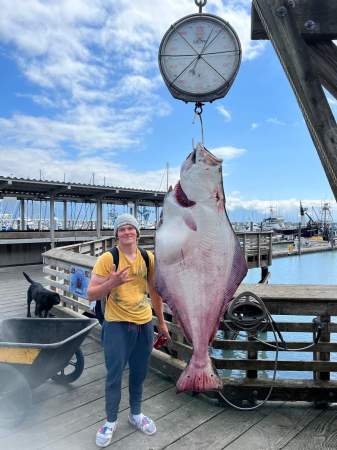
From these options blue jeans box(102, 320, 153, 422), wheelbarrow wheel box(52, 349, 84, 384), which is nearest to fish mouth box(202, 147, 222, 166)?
blue jeans box(102, 320, 153, 422)

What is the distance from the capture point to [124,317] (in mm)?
2447

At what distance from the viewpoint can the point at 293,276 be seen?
29172 mm

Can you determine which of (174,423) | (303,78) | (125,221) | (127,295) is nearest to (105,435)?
(174,423)

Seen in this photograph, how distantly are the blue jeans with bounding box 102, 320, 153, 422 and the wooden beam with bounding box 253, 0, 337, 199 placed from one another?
4.93 feet

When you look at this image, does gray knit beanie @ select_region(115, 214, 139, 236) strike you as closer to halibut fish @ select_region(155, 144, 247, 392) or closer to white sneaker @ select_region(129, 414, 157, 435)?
halibut fish @ select_region(155, 144, 247, 392)

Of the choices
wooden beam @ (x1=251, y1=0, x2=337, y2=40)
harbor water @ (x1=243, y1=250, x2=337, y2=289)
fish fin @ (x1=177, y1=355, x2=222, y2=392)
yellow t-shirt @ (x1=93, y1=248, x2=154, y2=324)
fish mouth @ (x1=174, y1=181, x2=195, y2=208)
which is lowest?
harbor water @ (x1=243, y1=250, x2=337, y2=289)

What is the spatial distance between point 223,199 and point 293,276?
1156 inches

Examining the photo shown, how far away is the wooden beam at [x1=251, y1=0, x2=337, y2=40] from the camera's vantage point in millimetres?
1926

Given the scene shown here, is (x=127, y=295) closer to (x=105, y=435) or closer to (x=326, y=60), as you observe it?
(x=105, y=435)

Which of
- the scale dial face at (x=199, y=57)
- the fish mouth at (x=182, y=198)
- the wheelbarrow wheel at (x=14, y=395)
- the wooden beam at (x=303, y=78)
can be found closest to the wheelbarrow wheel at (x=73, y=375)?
the wheelbarrow wheel at (x=14, y=395)

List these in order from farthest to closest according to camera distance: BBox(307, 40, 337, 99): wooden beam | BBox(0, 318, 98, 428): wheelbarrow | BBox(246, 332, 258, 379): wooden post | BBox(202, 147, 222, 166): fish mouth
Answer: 1. BBox(246, 332, 258, 379): wooden post
2. BBox(0, 318, 98, 428): wheelbarrow
3. BBox(307, 40, 337, 99): wooden beam
4. BBox(202, 147, 222, 166): fish mouth

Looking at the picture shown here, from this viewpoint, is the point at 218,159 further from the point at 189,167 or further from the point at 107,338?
the point at 107,338

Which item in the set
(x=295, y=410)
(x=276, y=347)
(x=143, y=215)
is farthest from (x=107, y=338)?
(x=143, y=215)

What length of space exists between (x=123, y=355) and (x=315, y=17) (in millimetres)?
2257
